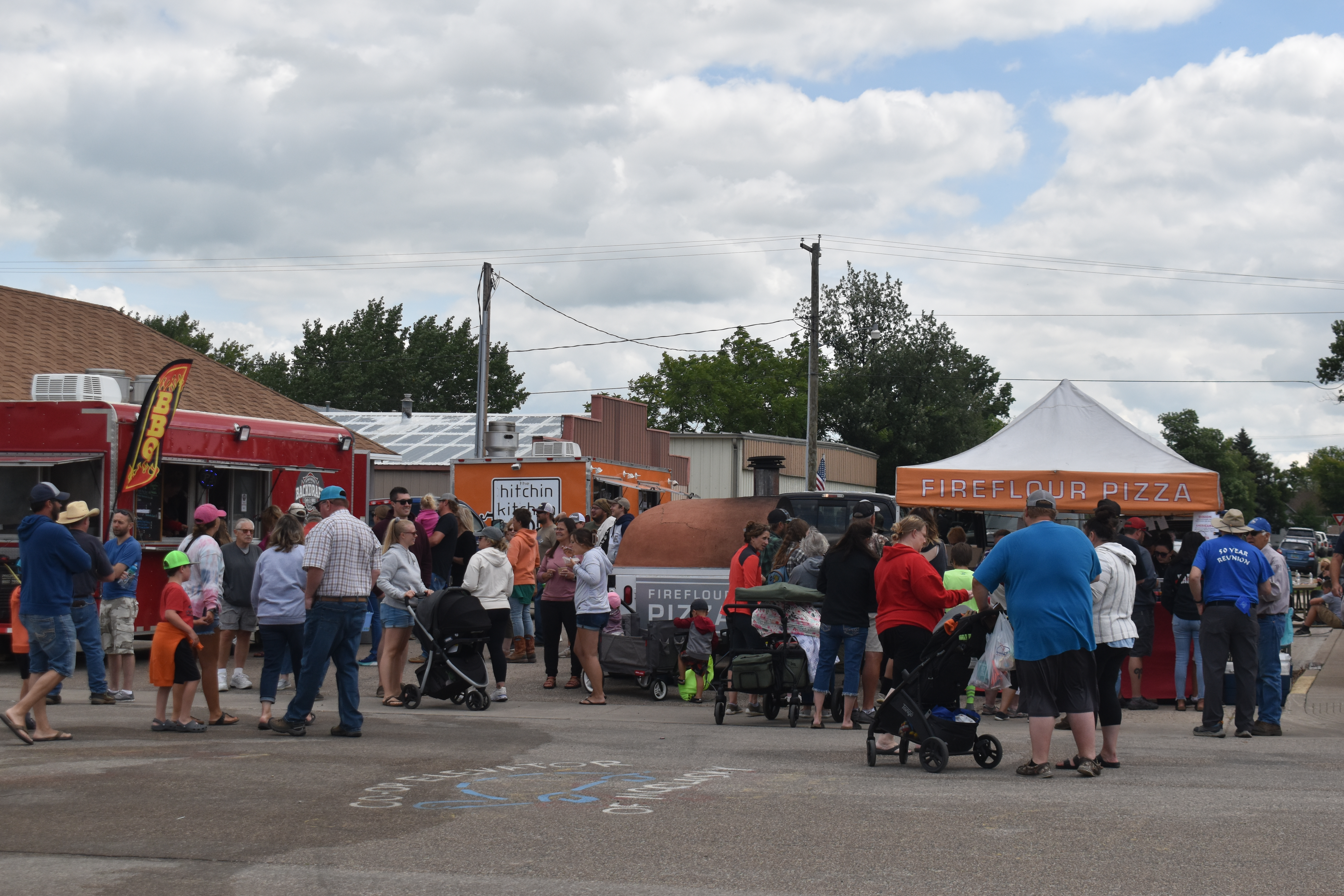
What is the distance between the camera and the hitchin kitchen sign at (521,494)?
22.1 m

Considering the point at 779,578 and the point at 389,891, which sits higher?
the point at 779,578

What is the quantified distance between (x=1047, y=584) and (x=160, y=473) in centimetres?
1129

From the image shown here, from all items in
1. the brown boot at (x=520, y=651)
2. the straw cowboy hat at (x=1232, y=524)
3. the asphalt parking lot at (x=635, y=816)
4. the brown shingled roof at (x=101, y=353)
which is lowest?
the asphalt parking lot at (x=635, y=816)

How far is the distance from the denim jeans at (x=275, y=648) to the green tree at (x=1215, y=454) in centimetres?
10570

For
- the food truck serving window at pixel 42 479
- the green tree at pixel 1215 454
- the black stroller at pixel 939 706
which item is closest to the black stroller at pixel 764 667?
the black stroller at pixel 939 706

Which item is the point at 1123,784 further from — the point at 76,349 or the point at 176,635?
the point at 76,349

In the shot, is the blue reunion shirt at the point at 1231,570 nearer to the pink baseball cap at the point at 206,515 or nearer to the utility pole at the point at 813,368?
the pink baseball cap at the point at 206,515

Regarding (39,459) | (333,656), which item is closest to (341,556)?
(333,656)

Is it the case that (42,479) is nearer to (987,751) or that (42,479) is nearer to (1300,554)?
(987,751)

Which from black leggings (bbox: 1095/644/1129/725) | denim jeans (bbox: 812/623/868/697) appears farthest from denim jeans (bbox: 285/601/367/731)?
black leggings (bbox: 1095/644/1129/725)

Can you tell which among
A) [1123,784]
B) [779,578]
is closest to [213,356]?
[779,578]

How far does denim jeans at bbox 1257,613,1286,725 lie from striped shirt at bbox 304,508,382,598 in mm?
7402

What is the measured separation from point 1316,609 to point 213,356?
2457 inches

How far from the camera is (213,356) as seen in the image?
72.6 m
